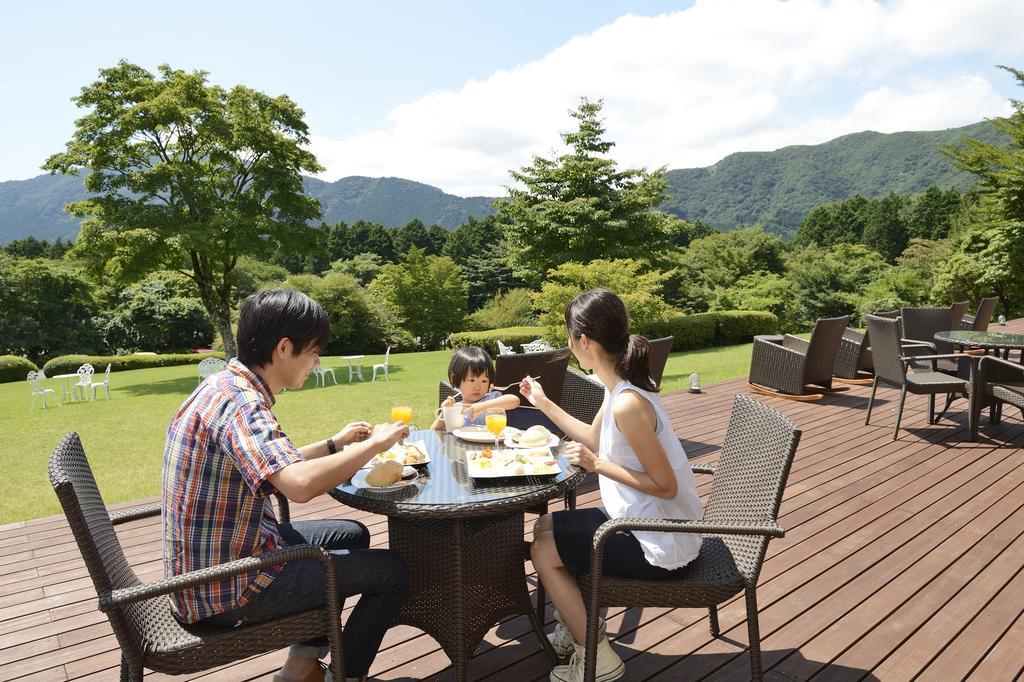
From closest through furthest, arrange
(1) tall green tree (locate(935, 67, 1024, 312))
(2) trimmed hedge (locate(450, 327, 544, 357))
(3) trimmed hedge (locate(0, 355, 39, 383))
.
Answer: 1. (1) tall green tree (locate(935, 67, 1024, 312))
2. (2) trimmed hedge (locate(450, 327, 544, 357))
3. (3) trimmed hedge (locate(0, 355, 39, 383))

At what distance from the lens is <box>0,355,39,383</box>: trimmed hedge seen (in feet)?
64.7

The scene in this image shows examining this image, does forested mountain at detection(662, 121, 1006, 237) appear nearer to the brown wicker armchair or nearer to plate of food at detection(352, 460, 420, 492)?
the brown wicker armchair

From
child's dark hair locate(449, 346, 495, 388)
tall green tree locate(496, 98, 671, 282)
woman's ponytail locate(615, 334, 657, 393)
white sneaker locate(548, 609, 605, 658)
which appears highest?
tall green tree locate(496, 98, 671, 282)

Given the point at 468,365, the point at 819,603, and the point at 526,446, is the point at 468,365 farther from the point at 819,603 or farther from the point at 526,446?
the point at 819,603

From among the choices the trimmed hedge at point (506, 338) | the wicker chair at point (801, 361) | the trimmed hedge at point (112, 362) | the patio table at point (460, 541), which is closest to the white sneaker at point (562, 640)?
the patio table at point (460, 541)

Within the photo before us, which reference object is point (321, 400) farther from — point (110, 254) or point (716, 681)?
point (716, 681)

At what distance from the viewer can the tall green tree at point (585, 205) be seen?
2127 cm

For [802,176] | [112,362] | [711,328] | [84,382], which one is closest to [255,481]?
[84,382]

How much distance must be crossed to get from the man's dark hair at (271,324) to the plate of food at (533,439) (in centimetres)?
94

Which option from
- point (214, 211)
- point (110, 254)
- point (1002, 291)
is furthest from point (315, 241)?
point (1002, 291)

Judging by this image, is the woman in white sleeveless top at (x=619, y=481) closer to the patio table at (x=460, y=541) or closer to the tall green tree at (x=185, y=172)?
the patio table at (x=460, y=541)

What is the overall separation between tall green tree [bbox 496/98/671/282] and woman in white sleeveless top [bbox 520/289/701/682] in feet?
63.6

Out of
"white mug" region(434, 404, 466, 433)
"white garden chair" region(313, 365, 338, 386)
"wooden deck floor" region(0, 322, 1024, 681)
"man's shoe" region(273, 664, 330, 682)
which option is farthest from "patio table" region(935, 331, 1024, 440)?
"white garden chair" region(313, 365, 338, 386)

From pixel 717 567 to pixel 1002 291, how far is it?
21.5 metres
